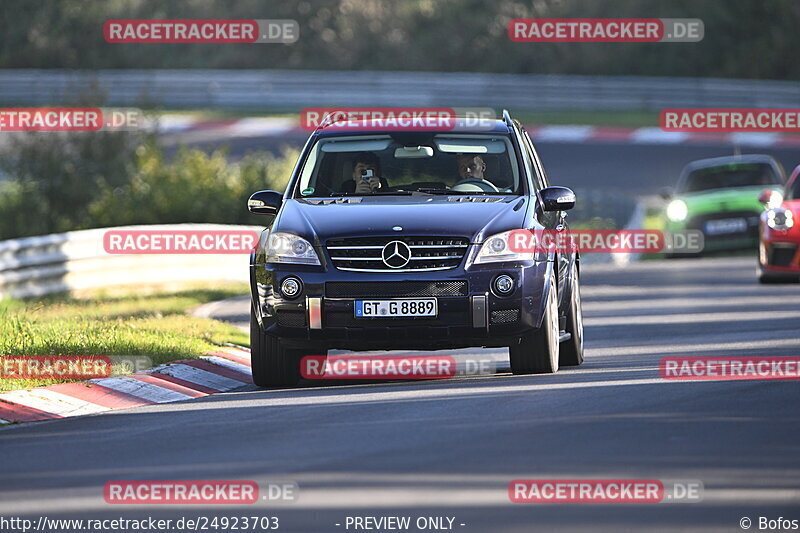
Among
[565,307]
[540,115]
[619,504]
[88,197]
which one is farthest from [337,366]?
[540,115]

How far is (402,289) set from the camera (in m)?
11.4

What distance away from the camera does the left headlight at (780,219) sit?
808 inches

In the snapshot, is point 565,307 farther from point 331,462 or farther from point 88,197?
point 88,197

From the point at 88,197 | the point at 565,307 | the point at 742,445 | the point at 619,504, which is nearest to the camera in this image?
the point at 619,504

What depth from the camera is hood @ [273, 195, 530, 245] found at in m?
11.5

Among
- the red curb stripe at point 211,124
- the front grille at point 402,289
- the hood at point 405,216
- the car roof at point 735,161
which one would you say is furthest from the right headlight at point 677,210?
the red curb stripe at point 211,124

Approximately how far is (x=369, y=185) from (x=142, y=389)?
2220 millimetres

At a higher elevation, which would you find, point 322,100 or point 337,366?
point 322,100

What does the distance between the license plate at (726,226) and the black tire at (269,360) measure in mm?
16514

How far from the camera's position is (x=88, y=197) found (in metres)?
29.4

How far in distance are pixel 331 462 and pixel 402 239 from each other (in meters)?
3.15
